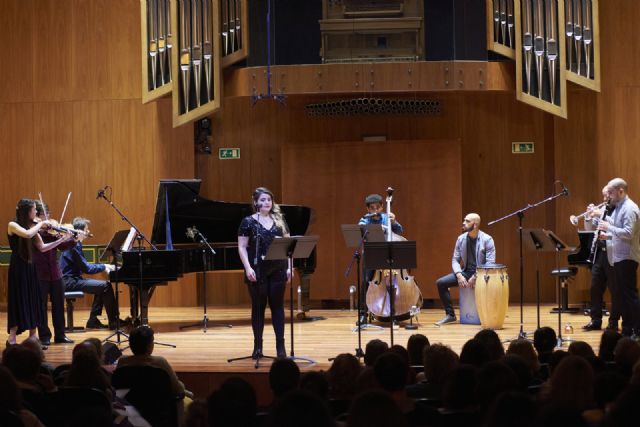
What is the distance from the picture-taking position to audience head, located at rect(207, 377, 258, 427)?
149 inches

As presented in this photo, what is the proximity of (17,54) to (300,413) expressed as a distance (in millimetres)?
10876

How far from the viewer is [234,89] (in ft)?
38.8

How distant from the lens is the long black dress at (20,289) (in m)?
9.23

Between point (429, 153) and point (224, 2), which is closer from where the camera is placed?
point (224, 2)

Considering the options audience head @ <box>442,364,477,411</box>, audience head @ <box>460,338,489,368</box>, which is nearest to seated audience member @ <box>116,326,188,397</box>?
audience head @ <box>460,338,489,368</box>

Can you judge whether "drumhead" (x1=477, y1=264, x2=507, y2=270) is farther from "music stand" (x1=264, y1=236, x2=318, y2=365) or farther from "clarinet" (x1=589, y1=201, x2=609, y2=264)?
"music stand" (x1=264, y1=236, x2=318, y2=365)

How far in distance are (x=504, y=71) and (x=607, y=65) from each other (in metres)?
1.63

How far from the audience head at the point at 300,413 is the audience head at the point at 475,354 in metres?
1.87

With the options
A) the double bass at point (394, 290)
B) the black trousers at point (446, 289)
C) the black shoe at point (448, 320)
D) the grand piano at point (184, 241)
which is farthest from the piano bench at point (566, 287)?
the grand piano at point (184, 241)

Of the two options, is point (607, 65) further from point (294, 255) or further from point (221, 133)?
point (294, 255)

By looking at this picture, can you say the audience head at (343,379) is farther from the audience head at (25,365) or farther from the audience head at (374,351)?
the audience head at (25,365)

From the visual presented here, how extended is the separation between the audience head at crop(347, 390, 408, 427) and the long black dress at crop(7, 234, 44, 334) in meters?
6.57

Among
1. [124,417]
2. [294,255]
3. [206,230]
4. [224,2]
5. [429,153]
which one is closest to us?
[124,417]

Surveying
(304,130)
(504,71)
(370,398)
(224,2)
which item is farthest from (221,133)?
(370,398)
